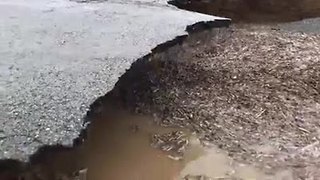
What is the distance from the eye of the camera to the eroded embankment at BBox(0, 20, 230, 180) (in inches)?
85.8

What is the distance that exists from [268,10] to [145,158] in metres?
2.36

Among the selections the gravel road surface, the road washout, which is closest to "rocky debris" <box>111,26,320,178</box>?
the road washout

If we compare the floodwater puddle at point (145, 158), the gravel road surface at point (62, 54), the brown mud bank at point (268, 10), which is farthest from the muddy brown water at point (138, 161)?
the brown mud bank at point (268, 10)

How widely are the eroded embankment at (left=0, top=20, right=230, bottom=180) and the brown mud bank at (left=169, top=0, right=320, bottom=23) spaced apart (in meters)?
1.24

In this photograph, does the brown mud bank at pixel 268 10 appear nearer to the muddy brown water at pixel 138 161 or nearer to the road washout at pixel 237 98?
the road washout at pixel 237 98

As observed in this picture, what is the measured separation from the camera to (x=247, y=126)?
3.18m

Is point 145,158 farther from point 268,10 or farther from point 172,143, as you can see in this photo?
point 268,10

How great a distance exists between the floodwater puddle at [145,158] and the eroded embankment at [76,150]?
106 mm

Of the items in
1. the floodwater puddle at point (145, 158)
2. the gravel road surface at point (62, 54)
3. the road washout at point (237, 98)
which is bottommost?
the floodwater puddle at point (145, 158)

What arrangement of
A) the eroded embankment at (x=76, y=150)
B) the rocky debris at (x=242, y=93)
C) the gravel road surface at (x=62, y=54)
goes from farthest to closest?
the rocky debris at (x=242, y=93) → the gravel road surface at (x=62, y=54) → the eroded embankment at (x=76, y=150)

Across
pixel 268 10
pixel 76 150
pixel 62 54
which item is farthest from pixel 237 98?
pixel 268 10

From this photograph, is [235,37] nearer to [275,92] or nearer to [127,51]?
[275,92]

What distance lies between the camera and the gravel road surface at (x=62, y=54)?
2.37 m

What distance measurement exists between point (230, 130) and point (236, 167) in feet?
1.08
